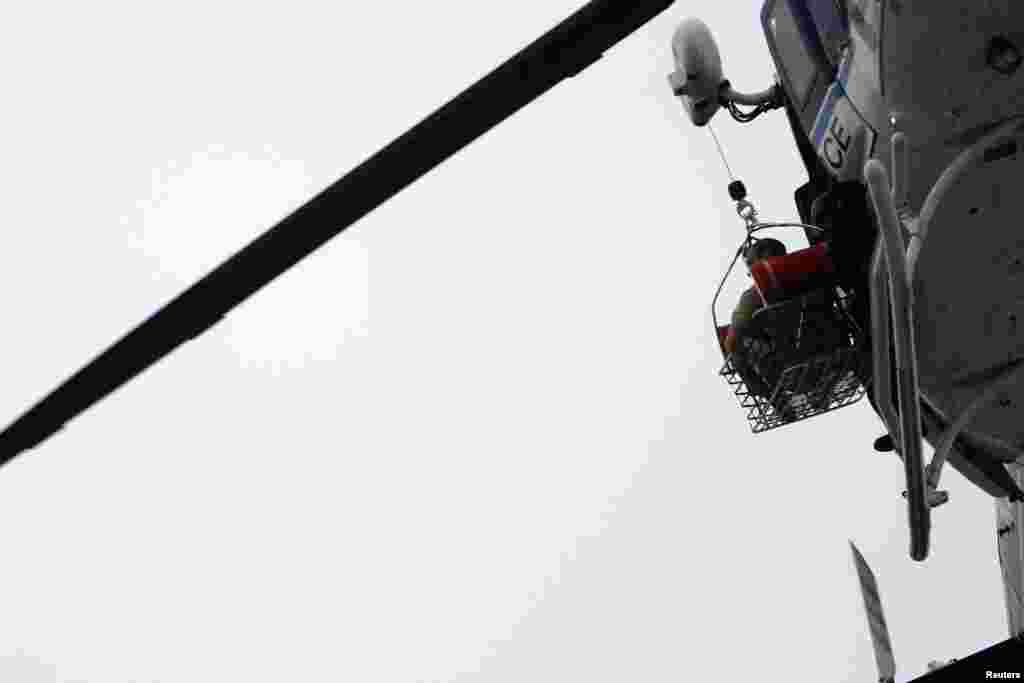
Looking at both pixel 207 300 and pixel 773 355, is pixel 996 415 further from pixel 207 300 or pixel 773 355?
pixel 207 300

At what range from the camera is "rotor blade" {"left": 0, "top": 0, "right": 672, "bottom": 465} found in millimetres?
2539

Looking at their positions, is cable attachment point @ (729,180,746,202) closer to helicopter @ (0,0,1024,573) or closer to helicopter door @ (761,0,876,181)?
helicopter @ (0,0,1024,573)

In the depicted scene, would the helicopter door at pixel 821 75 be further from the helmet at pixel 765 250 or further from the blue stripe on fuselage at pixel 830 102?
the helmet at pixel 765 250

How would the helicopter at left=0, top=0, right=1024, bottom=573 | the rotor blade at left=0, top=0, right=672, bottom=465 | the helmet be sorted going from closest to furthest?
1. the rotor blade at left=0, top=0, right=672, bottom=465
2. the helicopter at left=0, top=0, right=1024, bottom=573
3. the helmet

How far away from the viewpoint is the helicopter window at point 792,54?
8078 millimetres

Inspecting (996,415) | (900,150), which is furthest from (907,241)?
(996,415)

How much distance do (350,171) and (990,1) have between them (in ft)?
16.6

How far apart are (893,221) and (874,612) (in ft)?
14.2

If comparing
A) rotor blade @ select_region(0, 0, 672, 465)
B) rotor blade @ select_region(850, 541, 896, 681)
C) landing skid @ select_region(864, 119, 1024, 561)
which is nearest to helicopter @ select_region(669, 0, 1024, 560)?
landing skid @ select_region(864, 119, 1024, 561)

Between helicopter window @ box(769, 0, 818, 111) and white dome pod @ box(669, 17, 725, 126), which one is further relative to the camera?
white dome pod @ box(669, 17, 725, 126)

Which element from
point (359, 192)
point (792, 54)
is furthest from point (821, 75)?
point (359, 192)

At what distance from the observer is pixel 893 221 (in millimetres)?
5828

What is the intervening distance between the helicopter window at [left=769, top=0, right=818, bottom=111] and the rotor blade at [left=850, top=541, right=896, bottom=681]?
3.56 meters

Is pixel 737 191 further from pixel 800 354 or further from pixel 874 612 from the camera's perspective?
pixel 874 612
